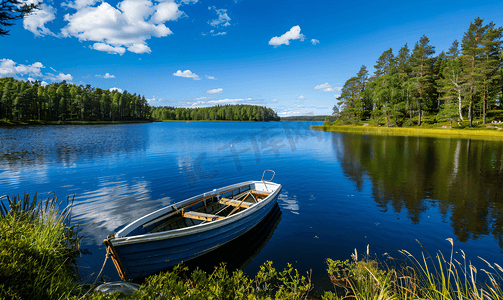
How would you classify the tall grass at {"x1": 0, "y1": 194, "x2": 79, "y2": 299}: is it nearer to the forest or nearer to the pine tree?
the pine tree

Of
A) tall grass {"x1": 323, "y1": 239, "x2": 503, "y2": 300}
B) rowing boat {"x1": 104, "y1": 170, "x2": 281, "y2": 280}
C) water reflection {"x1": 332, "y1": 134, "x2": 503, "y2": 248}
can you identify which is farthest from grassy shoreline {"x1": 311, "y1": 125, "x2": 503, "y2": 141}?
rowing boat {"x1": 104, "y1": 170, "x2": 281, "y2": 280}

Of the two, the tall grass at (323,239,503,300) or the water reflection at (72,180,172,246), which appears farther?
the water reflection at (72,180,172,246)

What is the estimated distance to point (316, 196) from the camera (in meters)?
15.1

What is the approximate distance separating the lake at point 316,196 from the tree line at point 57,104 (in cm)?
8076

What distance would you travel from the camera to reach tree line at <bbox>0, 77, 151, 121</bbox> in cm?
8275

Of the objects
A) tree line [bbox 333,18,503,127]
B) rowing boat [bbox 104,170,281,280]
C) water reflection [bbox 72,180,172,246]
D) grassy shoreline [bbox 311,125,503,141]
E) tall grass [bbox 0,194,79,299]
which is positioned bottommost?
water reflection [bbox 72,180,172,246]

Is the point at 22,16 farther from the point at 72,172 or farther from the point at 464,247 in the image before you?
the point at 464,247

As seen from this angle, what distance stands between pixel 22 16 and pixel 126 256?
11.4 m

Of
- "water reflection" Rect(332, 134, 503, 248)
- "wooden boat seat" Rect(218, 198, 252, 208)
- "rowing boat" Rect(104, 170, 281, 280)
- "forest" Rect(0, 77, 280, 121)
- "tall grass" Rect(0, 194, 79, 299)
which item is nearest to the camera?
"tall grass" Rect(0, 194, 79, 299)

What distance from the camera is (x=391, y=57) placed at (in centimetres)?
7619

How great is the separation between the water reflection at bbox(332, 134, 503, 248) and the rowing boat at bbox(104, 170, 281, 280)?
8.96 m

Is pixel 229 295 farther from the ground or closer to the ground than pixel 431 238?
farther from the ground

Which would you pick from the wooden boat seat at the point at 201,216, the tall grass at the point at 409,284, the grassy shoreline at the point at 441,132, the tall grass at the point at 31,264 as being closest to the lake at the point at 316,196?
the tall grass at the point at 409,284

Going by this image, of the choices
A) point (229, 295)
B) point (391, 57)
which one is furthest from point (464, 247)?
point (391, 57)
